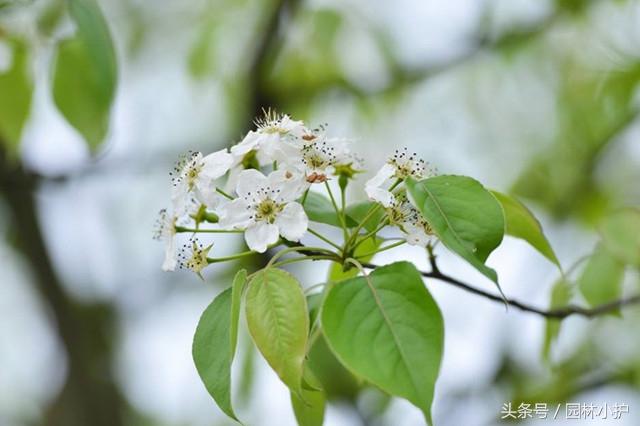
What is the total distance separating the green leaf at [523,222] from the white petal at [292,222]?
0.30m

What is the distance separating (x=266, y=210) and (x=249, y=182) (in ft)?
0.22

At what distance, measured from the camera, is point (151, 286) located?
4086 millimetres

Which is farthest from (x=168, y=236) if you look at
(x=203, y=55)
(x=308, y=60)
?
(x=308, y=60)

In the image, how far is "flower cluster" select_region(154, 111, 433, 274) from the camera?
1214mm

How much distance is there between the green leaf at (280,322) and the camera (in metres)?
1.04

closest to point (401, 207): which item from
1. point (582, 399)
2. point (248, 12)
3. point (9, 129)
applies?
point (9, 129)

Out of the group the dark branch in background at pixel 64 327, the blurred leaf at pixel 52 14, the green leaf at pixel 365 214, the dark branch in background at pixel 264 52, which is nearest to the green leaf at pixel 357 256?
the green leaf at pixel 365 214

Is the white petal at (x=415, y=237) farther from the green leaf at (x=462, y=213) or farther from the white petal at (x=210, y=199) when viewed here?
the white petal at (x=210, y=199)

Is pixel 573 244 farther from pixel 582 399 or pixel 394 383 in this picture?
pixel 394 383

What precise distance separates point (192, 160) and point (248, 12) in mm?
2711

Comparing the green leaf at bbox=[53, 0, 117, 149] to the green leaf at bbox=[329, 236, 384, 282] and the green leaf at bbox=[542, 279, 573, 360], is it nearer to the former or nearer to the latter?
the green leaf at bbox=[329, 236, 384, 282]

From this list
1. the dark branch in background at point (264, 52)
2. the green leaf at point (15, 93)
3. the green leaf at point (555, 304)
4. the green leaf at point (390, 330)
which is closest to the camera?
the green leaf at point (390, 330)

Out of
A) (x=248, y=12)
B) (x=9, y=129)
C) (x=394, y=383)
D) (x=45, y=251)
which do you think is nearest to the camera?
(x=394, y=383)

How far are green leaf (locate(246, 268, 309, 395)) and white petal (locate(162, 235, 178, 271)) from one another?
0.75ft
